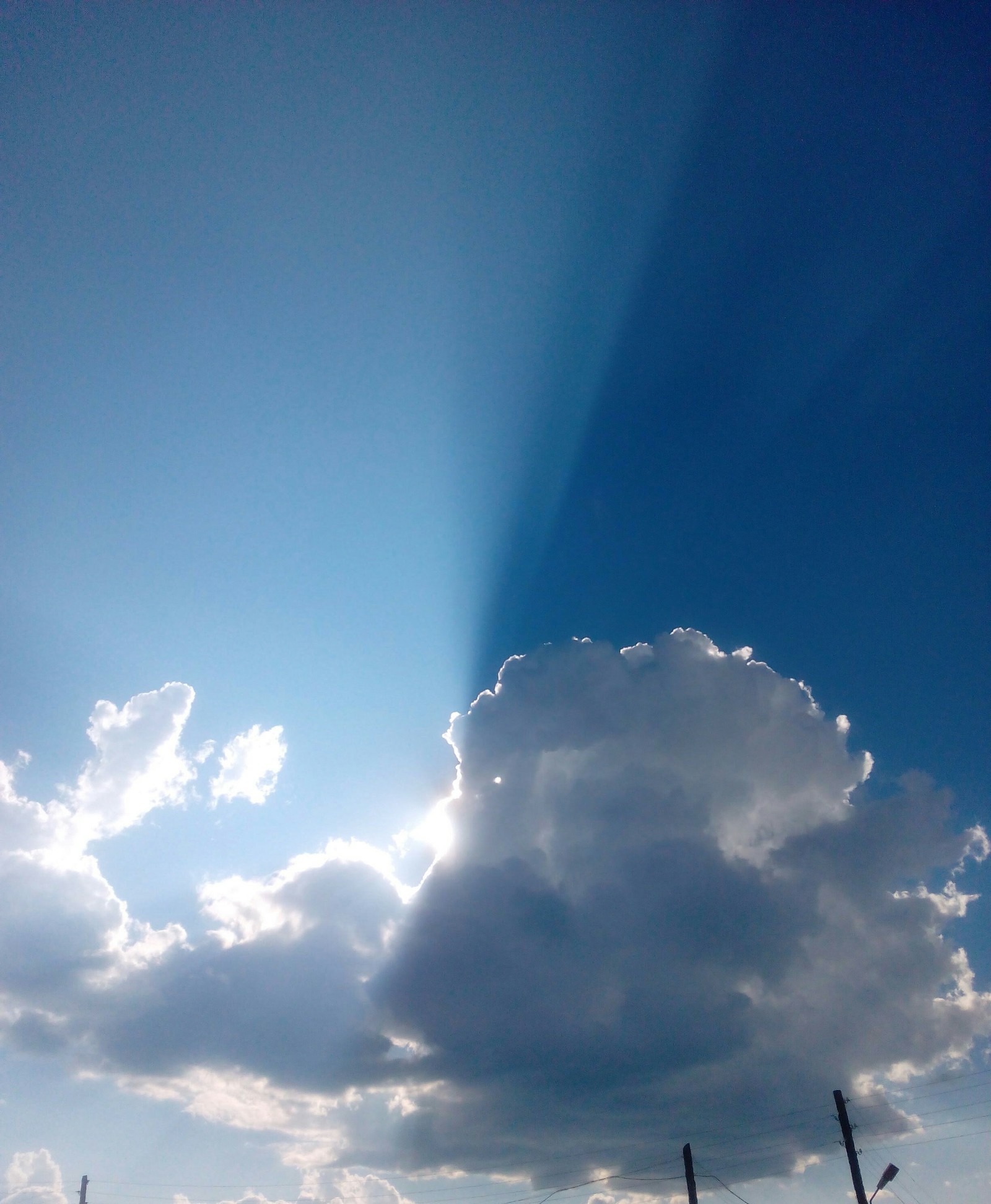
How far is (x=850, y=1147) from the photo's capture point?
39.9 meters

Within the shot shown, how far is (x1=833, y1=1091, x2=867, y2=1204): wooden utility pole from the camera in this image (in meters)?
39.2

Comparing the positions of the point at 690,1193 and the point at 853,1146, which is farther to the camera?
the point at 690,1193

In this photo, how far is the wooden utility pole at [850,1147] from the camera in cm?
3919

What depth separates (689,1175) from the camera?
151 feet

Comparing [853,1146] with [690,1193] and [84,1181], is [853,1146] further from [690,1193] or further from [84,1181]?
[84,1181]

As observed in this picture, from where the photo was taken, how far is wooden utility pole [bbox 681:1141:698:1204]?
45.3m

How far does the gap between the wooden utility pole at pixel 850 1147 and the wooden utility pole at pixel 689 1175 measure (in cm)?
1073

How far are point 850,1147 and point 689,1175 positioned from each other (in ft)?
38.1

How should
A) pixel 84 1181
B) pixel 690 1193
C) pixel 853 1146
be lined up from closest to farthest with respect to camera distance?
1. pixel 853 1146
2. pixel 690 1193
3. pixel 84 1181

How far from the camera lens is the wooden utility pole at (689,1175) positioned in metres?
45.3

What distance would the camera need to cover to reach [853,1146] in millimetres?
39844

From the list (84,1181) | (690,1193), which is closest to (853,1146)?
(690,1193)

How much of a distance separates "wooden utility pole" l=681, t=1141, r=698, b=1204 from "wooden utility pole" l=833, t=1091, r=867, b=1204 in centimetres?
1073

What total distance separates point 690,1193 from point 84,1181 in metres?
59.8
